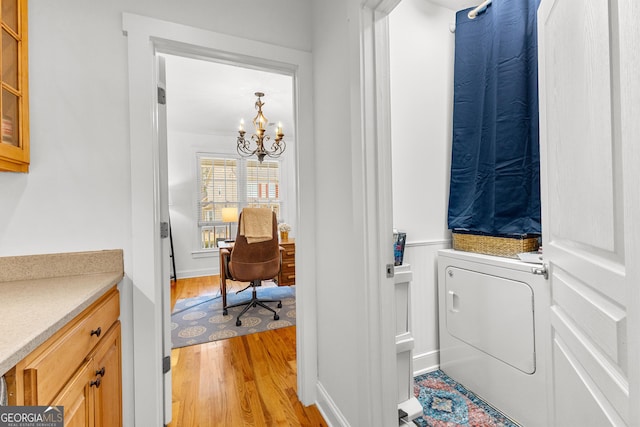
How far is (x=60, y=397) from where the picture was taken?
78cm

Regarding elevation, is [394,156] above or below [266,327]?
above

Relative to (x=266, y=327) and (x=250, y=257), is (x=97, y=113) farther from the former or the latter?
(x=266, y=327)

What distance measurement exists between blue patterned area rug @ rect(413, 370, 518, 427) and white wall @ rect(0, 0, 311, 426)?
1.59 metres

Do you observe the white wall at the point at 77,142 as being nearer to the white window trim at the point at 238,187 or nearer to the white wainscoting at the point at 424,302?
the white wainscoting at the point at 424,302

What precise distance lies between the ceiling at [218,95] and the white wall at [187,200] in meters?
0.22

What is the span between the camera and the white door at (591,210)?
0.47 meters

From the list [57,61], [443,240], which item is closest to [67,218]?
[57,61]

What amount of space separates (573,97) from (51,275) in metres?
2.01

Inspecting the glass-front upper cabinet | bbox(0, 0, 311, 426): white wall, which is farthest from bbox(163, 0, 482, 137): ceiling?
the glass-front upper cabinet

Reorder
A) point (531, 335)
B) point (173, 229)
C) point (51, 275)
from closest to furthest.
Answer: point (51, 275) < point (531, 335) < point (173, 229)

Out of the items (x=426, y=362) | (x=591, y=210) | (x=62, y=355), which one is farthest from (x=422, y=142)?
(x=62, y=355)

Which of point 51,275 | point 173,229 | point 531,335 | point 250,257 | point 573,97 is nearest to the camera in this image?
point 573,97

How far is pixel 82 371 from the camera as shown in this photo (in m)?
0.91

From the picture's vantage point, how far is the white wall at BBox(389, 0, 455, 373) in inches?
75.4
